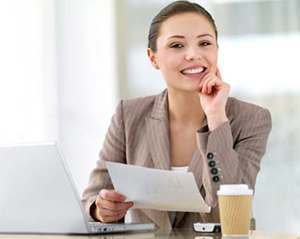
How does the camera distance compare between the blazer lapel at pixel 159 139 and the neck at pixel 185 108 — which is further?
the neck at pixel 185 108

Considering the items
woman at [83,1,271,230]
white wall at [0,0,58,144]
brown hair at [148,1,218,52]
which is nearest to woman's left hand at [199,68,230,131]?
woman at [83,1,271,230]

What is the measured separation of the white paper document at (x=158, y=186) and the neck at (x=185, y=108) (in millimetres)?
529

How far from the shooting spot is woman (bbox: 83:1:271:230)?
1790 mm

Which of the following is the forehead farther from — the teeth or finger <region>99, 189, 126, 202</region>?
finger <region>99, 189, 126, 202</region>

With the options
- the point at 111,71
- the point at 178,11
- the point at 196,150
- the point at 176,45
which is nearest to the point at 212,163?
the point at 196,150

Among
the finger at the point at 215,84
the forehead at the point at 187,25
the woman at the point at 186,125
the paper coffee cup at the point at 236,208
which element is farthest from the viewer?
the forehead at the point at 187,25

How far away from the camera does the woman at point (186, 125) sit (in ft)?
5.87

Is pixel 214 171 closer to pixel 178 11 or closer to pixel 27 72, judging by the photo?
pixel 178 11

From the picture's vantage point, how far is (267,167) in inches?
129

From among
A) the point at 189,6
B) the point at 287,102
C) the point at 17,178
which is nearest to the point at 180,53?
the point at 189,6

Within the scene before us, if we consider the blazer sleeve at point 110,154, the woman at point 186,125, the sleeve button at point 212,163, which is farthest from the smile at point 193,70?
the sleeve button at point 212,163

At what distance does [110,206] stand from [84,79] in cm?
185

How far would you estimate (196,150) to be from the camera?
6.47ft

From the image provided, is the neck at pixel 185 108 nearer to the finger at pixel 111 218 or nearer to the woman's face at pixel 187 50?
the woman's face at pixel 187 50
